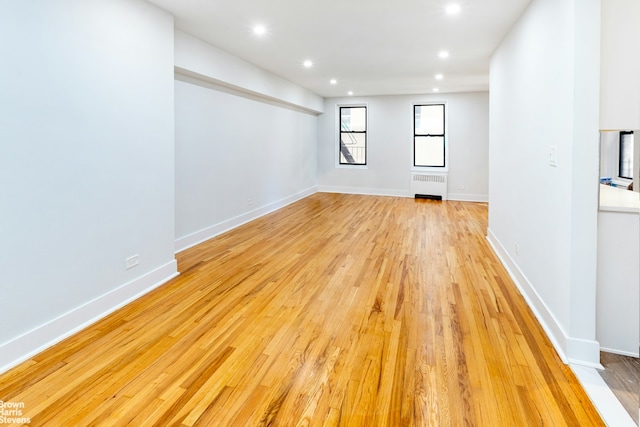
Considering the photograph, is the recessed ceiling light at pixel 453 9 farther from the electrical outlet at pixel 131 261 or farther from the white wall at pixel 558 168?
the electrical outlet at pixel 131 261

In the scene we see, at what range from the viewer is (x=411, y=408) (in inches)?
69.9

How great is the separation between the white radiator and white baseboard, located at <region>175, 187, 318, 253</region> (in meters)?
3.19

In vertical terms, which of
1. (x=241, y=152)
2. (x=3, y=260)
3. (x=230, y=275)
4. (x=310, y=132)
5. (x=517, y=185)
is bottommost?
(x=230, y=275)

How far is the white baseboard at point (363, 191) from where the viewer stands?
371 inches

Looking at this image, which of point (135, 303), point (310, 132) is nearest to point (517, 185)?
point (135, 303)

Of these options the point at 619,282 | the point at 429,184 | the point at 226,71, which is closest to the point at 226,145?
the point at 226,71

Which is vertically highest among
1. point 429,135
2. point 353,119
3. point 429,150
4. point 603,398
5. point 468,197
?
point 353,119

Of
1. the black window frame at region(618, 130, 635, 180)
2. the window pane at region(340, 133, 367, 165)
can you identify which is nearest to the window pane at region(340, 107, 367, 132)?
the window pane at region(340, 133, 367, 165)

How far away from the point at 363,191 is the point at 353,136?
1549 mm

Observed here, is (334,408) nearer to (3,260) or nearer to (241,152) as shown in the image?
(3,260)

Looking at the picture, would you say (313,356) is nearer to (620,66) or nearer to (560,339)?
(560,339)

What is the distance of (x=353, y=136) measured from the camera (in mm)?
9828

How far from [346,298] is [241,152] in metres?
3.66

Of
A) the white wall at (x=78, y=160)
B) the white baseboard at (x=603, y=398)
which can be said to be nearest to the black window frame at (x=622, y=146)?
the white baseboard at (x=603, y=398)
